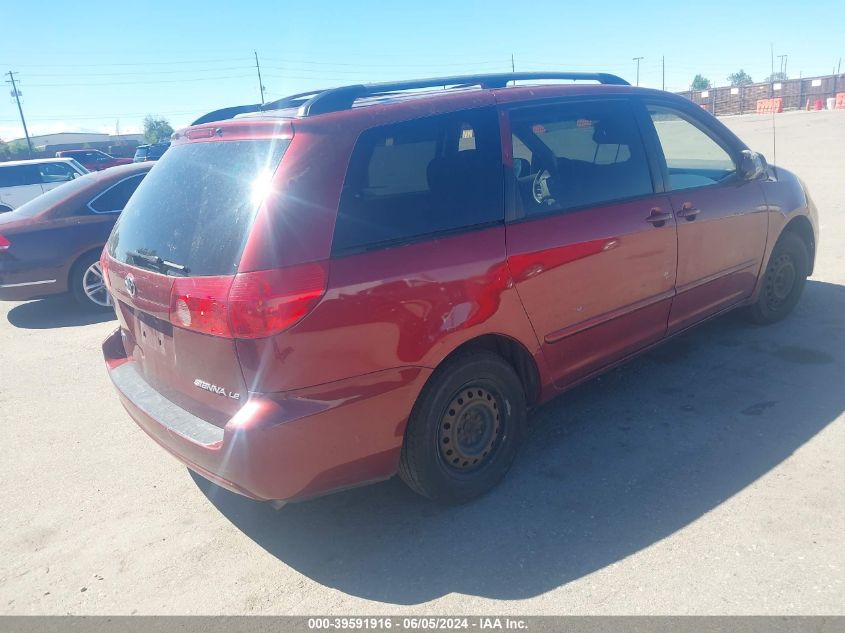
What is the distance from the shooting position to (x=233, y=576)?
280cm

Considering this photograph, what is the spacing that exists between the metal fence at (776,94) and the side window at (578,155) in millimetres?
47865

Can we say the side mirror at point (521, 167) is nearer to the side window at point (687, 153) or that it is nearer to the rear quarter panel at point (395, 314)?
the rear quarter panel at point (395, 314)

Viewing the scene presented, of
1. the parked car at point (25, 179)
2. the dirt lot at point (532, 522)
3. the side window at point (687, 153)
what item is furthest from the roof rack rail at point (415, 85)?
the parked car at point (25, 179)

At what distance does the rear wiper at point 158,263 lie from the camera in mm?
2730

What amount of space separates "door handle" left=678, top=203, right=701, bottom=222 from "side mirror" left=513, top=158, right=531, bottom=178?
3.58 ft

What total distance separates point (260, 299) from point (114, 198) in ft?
19.1

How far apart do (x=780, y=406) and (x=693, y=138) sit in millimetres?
1932

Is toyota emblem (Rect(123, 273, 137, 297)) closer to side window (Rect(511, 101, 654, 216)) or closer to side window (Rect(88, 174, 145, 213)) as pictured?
side window (Rect(511, 101, 654, 216))

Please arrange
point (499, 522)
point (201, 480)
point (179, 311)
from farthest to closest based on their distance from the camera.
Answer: point (201, 480)
point (499, 522)
point (179, 311)

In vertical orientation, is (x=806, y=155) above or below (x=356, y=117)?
below

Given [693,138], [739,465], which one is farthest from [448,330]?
[693,138]

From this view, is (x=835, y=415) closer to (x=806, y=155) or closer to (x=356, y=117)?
(x=356, y=117)

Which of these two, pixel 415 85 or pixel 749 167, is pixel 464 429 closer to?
pixel 415 85

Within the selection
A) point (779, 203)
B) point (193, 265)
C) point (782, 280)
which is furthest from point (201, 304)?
point (782, 280)
